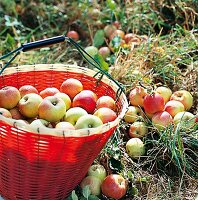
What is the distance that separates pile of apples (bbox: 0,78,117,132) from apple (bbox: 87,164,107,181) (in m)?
0.29

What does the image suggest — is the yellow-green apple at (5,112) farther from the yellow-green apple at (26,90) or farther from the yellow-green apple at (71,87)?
the yellow-green apple at (71,87)

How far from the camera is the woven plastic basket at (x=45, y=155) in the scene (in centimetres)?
221

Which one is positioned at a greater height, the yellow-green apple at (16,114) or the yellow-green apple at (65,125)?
the yellow-green apple at (65,125)

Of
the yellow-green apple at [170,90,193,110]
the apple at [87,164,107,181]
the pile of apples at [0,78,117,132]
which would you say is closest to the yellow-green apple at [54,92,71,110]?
the pile of apples at [0,78,117,132]

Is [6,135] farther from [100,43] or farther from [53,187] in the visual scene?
[100,43]

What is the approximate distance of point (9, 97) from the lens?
2.58 meters

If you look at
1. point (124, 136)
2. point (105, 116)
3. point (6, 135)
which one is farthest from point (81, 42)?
point (6, 135)

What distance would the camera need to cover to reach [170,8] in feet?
13.0

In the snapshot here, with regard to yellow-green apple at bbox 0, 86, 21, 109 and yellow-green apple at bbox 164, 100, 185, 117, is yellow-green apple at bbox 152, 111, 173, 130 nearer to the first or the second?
yellow-green apple at bbox 164, 100, 185, 117

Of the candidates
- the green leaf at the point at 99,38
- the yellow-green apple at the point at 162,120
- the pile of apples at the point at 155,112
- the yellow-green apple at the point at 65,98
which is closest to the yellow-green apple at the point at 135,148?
the pile of apples at the point at 155,112

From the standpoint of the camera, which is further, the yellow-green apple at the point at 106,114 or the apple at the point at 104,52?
the apple at the point at 104,52

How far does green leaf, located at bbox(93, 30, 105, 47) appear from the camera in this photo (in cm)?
391

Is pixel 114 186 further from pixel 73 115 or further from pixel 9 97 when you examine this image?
pixel 9 97

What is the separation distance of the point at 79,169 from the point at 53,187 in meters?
0.15
